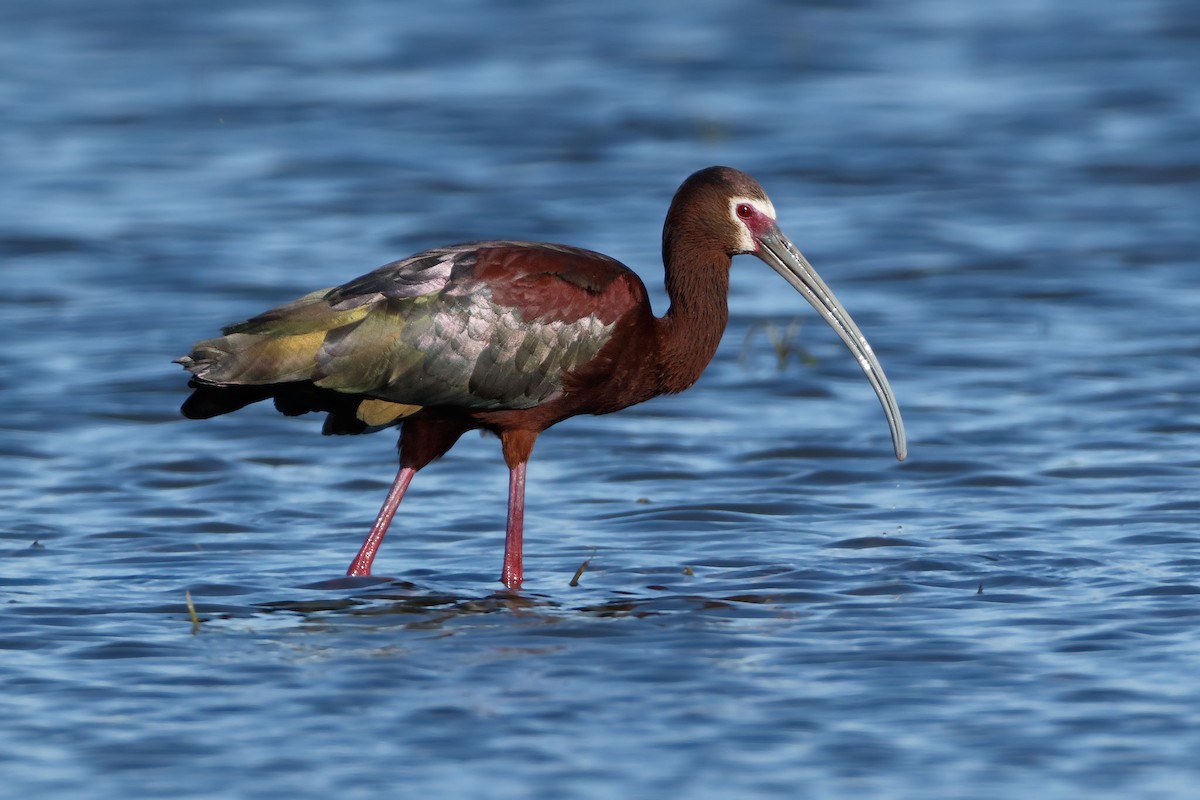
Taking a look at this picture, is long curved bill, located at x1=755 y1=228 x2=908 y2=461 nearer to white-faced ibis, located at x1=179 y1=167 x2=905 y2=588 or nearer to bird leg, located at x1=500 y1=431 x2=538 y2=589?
white-faced ibis, located at x1=179 y1=167 x2=905 y2=588

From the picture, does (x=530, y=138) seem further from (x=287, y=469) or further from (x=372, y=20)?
(x=287, y=469)

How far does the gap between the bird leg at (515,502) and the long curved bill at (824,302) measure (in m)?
1.15

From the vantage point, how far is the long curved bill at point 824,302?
8.28m

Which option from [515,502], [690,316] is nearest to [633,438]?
[690,316]

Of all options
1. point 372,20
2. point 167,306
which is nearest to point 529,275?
point 167,306

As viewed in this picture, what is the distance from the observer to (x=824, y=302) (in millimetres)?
8430

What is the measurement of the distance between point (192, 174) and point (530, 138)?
2.65 metres

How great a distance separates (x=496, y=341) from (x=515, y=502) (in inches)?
23.6

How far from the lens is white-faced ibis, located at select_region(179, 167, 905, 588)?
7.83m

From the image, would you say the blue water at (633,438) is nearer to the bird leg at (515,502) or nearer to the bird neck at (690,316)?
the bird leg at (515,502)

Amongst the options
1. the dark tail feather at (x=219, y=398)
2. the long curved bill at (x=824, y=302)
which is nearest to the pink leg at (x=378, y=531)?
the dark tail feather at (x=219, y=398)

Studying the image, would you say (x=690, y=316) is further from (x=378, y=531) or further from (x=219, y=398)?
(x=219, y=398)

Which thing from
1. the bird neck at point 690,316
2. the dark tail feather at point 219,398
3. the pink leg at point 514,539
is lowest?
the pink leg at point 514,539

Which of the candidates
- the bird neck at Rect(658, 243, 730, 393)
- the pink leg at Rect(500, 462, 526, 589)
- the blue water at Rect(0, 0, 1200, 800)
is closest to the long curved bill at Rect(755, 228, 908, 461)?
the bird neck at Rect(658, 243, 730, 393)
